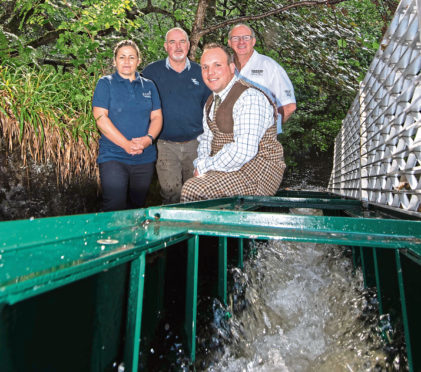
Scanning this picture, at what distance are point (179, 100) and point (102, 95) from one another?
887 millimetres

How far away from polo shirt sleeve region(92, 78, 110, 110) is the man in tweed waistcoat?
1.01m

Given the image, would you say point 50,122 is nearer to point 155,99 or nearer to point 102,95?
point 102,95

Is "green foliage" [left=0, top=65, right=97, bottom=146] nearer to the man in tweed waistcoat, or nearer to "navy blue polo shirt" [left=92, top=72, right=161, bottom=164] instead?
"navy blue polo shirt" [left=92, top=72, right=161, bottom=164]

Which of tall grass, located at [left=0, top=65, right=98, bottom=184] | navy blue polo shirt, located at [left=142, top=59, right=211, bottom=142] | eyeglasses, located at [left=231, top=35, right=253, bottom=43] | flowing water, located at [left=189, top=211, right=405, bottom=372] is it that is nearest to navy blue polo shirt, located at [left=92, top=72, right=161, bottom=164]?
navy blue polo shirt, located at [left=142, top=59, right=211, bottom=142]

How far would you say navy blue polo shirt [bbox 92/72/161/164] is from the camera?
319cm

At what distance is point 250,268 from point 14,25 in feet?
23.3

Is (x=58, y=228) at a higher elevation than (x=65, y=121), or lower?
lower

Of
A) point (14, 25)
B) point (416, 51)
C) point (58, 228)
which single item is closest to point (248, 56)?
point (416, 51)

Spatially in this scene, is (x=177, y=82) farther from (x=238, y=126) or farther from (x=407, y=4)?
(x=407, y=4)

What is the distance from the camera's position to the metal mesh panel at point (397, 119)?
2267 mm

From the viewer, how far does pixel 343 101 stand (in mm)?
10602

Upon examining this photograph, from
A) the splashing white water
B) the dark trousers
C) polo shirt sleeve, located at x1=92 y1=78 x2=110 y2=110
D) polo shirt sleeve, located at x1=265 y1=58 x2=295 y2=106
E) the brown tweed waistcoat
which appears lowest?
the splashing white water

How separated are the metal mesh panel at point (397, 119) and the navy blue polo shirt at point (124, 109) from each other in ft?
7.15

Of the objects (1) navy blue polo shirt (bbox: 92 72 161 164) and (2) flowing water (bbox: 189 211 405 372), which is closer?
(2) flowing water (bbox: 189 211 405 372)
